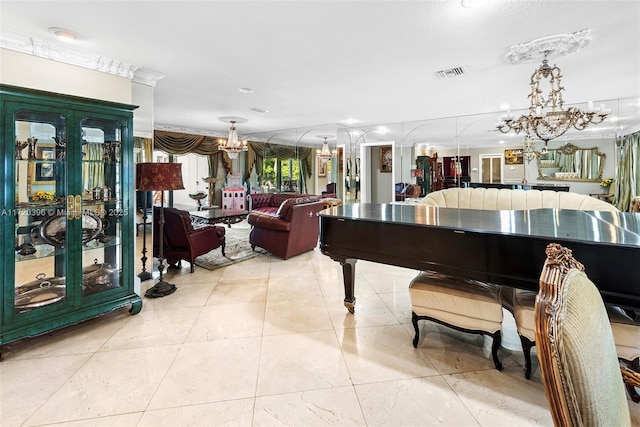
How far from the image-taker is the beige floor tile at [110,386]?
1.73 metres

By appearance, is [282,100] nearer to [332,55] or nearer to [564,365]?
[332,55]

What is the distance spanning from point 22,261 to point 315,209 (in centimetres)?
357

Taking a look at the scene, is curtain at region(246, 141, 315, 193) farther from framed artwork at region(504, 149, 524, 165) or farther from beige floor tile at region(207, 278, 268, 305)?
beige floor tile at region(207, 278, 268, 305)

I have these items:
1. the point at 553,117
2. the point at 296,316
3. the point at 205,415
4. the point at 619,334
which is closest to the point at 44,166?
the point at 205,415

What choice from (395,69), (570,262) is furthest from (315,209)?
(570,262)

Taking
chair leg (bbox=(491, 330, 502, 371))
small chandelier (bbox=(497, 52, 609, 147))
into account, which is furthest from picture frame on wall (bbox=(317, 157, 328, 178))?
chair leg (bbox=(491, 330, 502, 371))

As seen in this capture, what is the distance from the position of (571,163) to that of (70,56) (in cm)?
739

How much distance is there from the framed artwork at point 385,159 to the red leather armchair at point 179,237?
16.0 feet

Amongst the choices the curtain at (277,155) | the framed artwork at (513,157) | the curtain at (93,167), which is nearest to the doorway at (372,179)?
the curtain at (277,155)

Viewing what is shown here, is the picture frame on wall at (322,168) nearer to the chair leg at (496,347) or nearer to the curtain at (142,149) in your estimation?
the curtain at (142,149)

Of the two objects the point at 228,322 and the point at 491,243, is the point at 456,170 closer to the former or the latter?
the point at 491,243

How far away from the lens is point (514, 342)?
2.44 m

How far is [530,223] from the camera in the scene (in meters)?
2.22

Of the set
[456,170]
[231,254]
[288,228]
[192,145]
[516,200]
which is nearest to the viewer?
[516,200]
